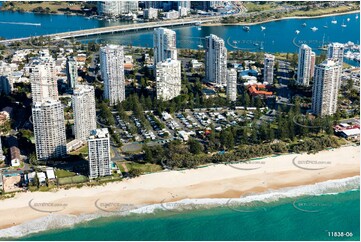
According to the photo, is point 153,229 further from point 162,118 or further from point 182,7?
point 182,7

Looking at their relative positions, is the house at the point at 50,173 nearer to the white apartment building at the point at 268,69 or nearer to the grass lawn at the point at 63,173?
the grass lawn at the point at 63,173

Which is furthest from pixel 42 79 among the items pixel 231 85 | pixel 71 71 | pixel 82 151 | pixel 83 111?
pixel 231 85

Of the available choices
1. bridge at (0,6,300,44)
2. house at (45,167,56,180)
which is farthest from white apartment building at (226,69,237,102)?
bridge at (0,6,300,44)

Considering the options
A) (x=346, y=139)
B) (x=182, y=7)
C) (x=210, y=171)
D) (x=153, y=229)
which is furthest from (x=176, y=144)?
(x=182, y=7)

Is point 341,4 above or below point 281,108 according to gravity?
above

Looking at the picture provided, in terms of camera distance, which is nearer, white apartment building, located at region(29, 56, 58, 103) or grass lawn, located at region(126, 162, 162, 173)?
grass lawn, located at region(126, 162, 162, 173)

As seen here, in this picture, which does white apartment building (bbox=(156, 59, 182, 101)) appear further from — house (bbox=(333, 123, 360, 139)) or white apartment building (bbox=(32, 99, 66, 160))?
house (bbox=(333, 123, 360, 139))

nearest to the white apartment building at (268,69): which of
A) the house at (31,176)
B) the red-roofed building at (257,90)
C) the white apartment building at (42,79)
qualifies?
the red-roofed building at (257,90)
